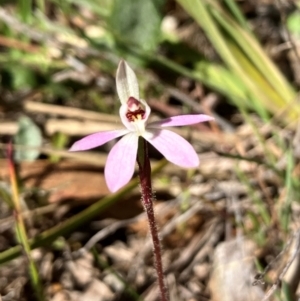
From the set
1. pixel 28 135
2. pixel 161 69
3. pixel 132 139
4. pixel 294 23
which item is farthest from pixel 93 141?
pixel 294 23

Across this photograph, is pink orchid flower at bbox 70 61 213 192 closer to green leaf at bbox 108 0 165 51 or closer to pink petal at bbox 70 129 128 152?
pink petal at bbox 70 129 128 152

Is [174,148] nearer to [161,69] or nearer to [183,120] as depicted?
[183,120]

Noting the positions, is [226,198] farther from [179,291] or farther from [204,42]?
[204,42]

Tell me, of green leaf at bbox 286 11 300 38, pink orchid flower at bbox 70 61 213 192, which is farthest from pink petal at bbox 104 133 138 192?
green leaf at bbox 286 11 300 38

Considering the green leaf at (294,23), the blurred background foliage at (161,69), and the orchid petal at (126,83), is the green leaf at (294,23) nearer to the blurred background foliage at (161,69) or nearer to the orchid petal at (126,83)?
the blurred background foliage at (161,69)

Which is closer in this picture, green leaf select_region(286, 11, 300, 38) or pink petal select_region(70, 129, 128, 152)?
pink petal select_region(70, 129, 128, 152)

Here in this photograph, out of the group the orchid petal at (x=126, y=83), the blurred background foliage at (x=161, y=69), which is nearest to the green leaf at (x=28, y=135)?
the blurred background foliage at (x=161, y=69)

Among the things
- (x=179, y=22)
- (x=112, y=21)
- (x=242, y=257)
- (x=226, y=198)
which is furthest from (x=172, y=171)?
(x=179, y=22)
